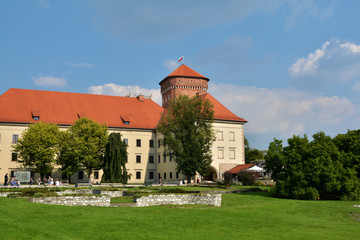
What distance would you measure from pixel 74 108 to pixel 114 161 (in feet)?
58.9

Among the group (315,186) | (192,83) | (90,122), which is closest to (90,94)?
(90,122)

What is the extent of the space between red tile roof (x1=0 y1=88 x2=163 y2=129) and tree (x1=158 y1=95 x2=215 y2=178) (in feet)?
54.7

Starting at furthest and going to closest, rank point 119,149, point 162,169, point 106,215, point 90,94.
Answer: point 90,94
point 162,169
point 119,149
point 106,215

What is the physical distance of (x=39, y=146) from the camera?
50875 millimetres

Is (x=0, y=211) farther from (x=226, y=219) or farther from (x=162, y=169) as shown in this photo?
(x=162, y=169)

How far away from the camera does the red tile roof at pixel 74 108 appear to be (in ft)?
192

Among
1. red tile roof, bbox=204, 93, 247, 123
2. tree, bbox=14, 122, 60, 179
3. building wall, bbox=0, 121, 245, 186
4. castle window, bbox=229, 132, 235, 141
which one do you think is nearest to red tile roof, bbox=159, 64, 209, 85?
red tile roof, bbox=204, 93, 247, 123

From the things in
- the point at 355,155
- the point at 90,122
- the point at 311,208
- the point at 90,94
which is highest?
Answer: the point at 90,94

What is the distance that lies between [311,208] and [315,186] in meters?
7.71

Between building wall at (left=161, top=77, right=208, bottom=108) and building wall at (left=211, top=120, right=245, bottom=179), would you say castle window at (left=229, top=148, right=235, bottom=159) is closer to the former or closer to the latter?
building wall at (left=211, top=120, right=245, bottom=179)

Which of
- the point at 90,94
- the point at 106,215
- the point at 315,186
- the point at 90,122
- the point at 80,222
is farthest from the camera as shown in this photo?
the point at 90,94

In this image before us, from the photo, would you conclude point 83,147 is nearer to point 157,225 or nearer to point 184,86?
point 184,86

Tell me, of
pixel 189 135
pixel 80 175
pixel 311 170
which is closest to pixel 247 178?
pixel 189 135

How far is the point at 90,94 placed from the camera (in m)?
68.6
